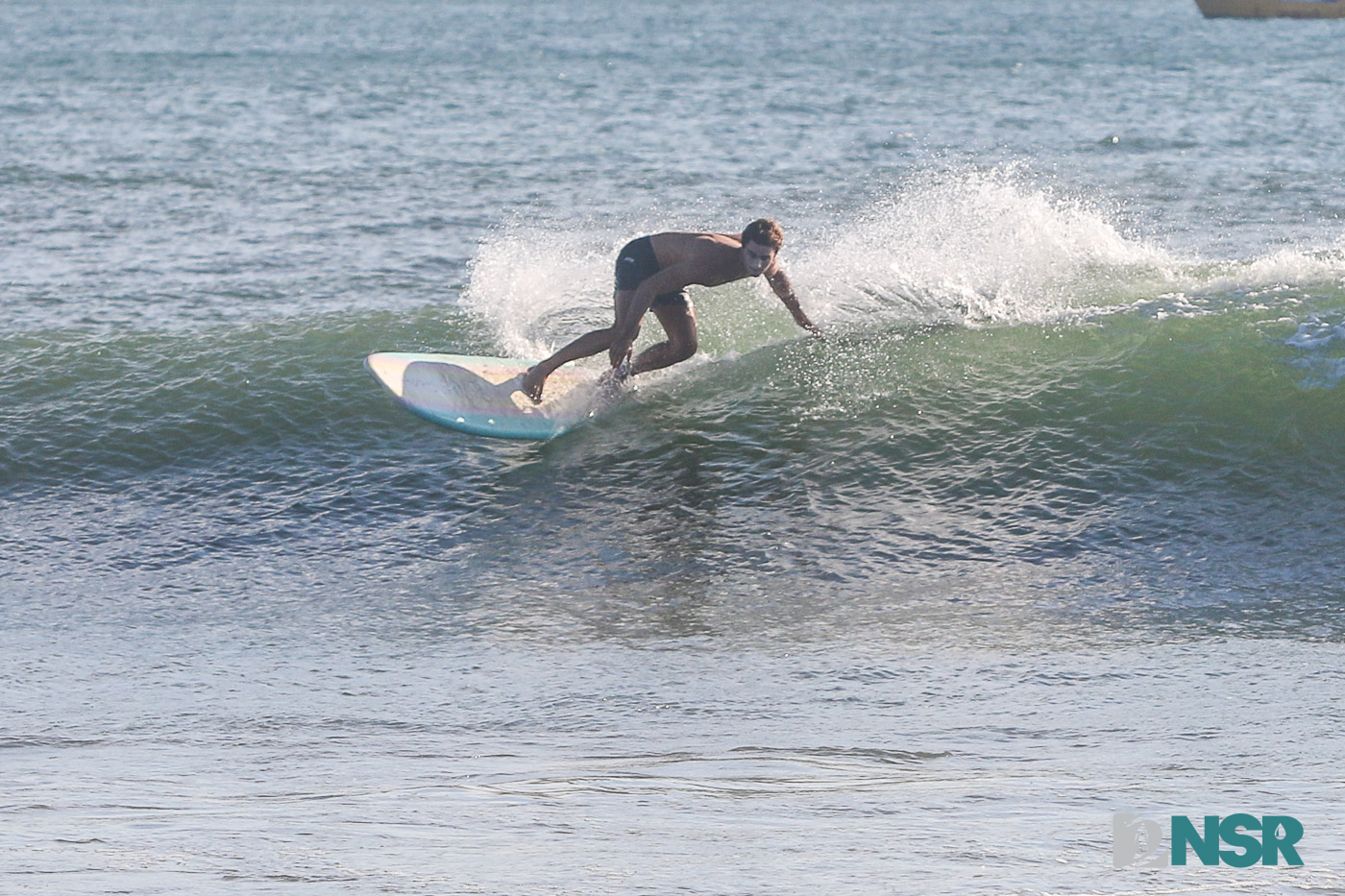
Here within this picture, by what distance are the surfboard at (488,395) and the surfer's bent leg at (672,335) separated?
0.24 m

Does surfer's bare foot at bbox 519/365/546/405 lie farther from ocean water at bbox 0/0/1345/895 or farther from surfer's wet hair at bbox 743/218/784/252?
surfer's wet hair at bbox 743/218/784/252

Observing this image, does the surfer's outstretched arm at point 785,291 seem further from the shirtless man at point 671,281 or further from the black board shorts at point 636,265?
the black board shorts at point 636,265

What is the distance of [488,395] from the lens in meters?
9.53

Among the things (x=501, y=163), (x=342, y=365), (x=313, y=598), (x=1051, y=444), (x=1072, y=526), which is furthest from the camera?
(x=501, y=163)

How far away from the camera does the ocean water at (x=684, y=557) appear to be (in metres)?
4.39

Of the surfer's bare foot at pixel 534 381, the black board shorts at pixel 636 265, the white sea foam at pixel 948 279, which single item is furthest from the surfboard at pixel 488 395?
the white sea foam at pixel 948 279

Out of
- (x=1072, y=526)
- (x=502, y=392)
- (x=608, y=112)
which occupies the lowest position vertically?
(x=1072, y=526)

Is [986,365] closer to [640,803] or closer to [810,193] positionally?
[640,803]

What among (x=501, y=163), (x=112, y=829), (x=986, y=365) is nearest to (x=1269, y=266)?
(x=986, y=365)

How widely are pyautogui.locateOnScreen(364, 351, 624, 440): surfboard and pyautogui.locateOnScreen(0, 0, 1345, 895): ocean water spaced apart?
20 centimetres

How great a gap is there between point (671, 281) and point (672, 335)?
0.76 m

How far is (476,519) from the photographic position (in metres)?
8.41

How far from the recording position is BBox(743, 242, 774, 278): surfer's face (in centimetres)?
831

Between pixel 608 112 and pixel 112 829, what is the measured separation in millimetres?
28892
